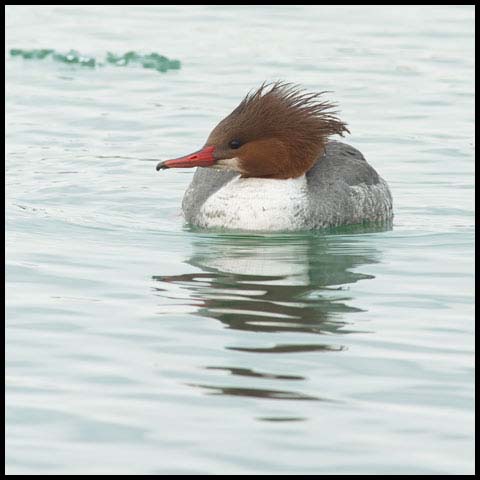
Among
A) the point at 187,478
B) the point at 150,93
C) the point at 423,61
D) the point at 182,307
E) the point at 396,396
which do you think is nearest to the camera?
the point at 187,478

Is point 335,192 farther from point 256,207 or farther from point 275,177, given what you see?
point 256,207

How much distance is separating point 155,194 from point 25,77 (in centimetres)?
494

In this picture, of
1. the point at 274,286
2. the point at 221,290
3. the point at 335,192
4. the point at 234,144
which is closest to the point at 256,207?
the point at 234,144

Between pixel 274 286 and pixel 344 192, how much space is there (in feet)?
8.02

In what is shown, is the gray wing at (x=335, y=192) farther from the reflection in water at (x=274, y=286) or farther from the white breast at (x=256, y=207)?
the reflection in water at (x=274, y=286)

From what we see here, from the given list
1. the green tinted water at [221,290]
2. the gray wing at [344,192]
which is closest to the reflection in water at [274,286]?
the green tinted water at [221,290]

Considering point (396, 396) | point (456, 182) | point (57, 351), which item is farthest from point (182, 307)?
point (456, 182)

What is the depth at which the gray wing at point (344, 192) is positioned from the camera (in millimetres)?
11984

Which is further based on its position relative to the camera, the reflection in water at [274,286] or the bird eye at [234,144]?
the bird eye at [234,144]

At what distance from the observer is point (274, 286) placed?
9.87 meters

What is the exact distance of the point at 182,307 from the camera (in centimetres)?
928

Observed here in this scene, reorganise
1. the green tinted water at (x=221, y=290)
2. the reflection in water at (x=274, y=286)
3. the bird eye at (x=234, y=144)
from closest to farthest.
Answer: the green tinted water at (x=221, y=290) < the reflection in water at (x=274, y=286) < the bird eye at (x=234, y=144)

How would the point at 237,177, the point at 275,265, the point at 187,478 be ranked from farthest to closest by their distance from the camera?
the point at 237,177
the point at 275,265
the point at 187,478

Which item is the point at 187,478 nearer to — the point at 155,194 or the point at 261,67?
the point at 155,194
